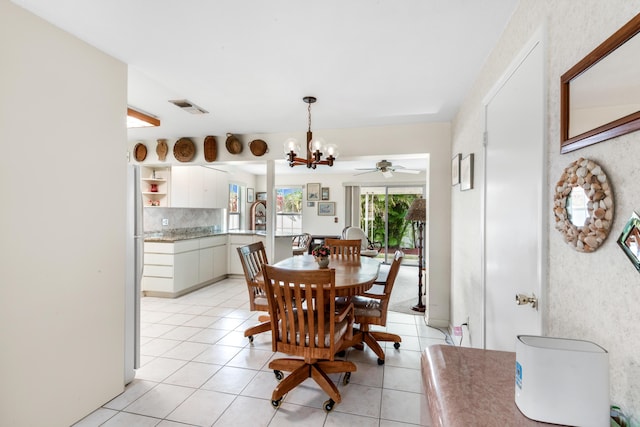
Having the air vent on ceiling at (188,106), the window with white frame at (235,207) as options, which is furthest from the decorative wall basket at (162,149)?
the window with white frame at (235,207)

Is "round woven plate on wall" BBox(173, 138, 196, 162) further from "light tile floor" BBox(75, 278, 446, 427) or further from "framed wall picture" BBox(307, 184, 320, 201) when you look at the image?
"framed wall picture" BBox(307, 184, 320, 201)

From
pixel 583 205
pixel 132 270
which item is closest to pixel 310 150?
pixel 132 270

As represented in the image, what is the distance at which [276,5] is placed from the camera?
1.59 meters

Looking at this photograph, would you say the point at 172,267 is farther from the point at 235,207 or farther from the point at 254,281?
the point at 235,207

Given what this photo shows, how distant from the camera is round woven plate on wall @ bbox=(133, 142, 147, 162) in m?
4.57

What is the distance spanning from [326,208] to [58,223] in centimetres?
671

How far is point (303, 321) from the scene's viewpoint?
2.02 meters

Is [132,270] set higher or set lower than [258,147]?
lower

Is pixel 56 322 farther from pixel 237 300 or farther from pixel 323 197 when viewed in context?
pixel 323 197

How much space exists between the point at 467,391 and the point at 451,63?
7.06 ft

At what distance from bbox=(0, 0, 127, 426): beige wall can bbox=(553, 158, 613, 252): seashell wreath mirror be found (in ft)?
8.20

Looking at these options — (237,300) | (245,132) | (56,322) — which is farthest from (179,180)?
(56,322)

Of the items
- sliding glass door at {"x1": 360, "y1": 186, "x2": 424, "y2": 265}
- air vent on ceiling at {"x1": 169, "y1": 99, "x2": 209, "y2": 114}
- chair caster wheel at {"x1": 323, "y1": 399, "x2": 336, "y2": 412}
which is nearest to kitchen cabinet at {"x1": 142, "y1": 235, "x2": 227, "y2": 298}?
air vent on ceiling at {"x1": 169, "y1": 99, "x2": 209, "y2": 114}

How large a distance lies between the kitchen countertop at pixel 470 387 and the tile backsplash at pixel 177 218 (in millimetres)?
5402
